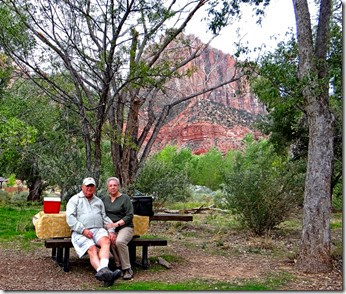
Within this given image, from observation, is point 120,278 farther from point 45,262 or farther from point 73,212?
point 45,262

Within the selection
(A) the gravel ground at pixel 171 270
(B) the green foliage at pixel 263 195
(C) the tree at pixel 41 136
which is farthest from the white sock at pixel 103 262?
(B) the green foliage at pixel 263 195

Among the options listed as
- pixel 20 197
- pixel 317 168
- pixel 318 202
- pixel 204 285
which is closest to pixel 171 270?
pixel 204 285

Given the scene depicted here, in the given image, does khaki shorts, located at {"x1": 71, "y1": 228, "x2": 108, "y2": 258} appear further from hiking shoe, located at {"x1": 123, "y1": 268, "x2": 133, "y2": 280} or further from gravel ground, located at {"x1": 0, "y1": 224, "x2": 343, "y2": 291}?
hiking shoe, located at {"x1": 123, "y1": 268, "x2": 133, "y2": 280}

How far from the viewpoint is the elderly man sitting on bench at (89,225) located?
226 inches

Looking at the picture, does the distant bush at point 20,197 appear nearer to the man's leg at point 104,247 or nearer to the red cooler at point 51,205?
the red cooler at point 51,205

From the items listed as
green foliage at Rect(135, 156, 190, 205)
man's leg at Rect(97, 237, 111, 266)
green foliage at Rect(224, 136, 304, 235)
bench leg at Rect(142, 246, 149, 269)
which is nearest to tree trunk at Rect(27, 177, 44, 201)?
green foliage at Rect(135, 156, 190, 205)

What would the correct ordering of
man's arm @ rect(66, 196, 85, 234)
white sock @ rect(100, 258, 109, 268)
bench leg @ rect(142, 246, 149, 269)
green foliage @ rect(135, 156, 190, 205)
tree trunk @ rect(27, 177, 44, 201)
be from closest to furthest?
white sock @ rect(100, 258, 109, 268), man's arm @ rect(66, 196, 85, 234), bench leg @ rect(142, 246, 149, 269), green foliage @ rect(135, 156, 190, 205), tree trunk @ rect(27, 177, 44, 201)

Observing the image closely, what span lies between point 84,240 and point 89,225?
23 centimetres

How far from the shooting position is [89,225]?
6.03 metres

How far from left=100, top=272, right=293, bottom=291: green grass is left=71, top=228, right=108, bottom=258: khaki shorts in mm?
628

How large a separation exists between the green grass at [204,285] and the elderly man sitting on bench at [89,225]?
241 mm

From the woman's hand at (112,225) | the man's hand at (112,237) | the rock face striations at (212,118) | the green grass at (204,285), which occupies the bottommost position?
the green grass at (204,285)

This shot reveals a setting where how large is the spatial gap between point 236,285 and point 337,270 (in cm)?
178

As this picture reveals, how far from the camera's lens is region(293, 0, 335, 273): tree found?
6.31 metres
